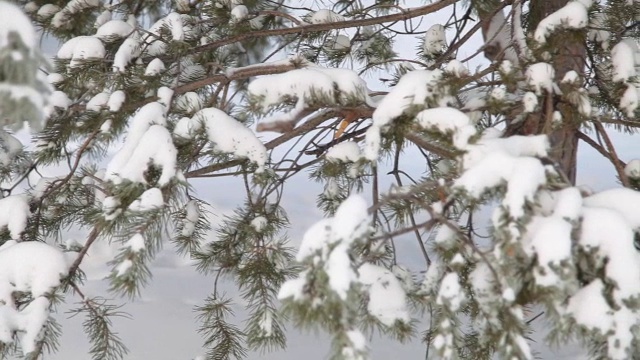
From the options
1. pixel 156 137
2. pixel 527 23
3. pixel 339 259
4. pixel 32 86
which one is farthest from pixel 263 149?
pixel 527 23

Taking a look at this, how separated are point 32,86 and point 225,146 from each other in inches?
22.5

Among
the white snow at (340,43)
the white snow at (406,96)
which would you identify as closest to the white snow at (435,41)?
the white snow at (340,43)

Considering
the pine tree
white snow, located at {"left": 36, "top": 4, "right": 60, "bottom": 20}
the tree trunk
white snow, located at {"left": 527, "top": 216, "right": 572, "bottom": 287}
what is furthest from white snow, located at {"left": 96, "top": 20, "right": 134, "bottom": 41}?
white snow, located at {"left": 527, "top": 216, "right": 572, "bottom": 287}

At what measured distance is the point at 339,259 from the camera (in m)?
0.69

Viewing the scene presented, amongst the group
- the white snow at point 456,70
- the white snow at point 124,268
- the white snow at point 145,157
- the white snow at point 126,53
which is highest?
the white snow at point 126,53

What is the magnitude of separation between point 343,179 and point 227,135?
0.73 meters

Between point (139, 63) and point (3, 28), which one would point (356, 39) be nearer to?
point (139, 63)

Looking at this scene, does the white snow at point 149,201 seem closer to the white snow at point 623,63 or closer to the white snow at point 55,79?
the white snow at point 55,79

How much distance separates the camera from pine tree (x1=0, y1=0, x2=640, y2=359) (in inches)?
28.1

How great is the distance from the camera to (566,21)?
110 cm

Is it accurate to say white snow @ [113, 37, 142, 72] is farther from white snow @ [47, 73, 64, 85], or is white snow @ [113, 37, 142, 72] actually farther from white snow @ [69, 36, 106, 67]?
white snow @ [47, 73, 64, 85]

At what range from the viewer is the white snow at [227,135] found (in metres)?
1.13

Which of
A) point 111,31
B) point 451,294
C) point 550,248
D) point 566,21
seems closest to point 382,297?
point 451,294

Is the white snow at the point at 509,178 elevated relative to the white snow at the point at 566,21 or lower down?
lower down
